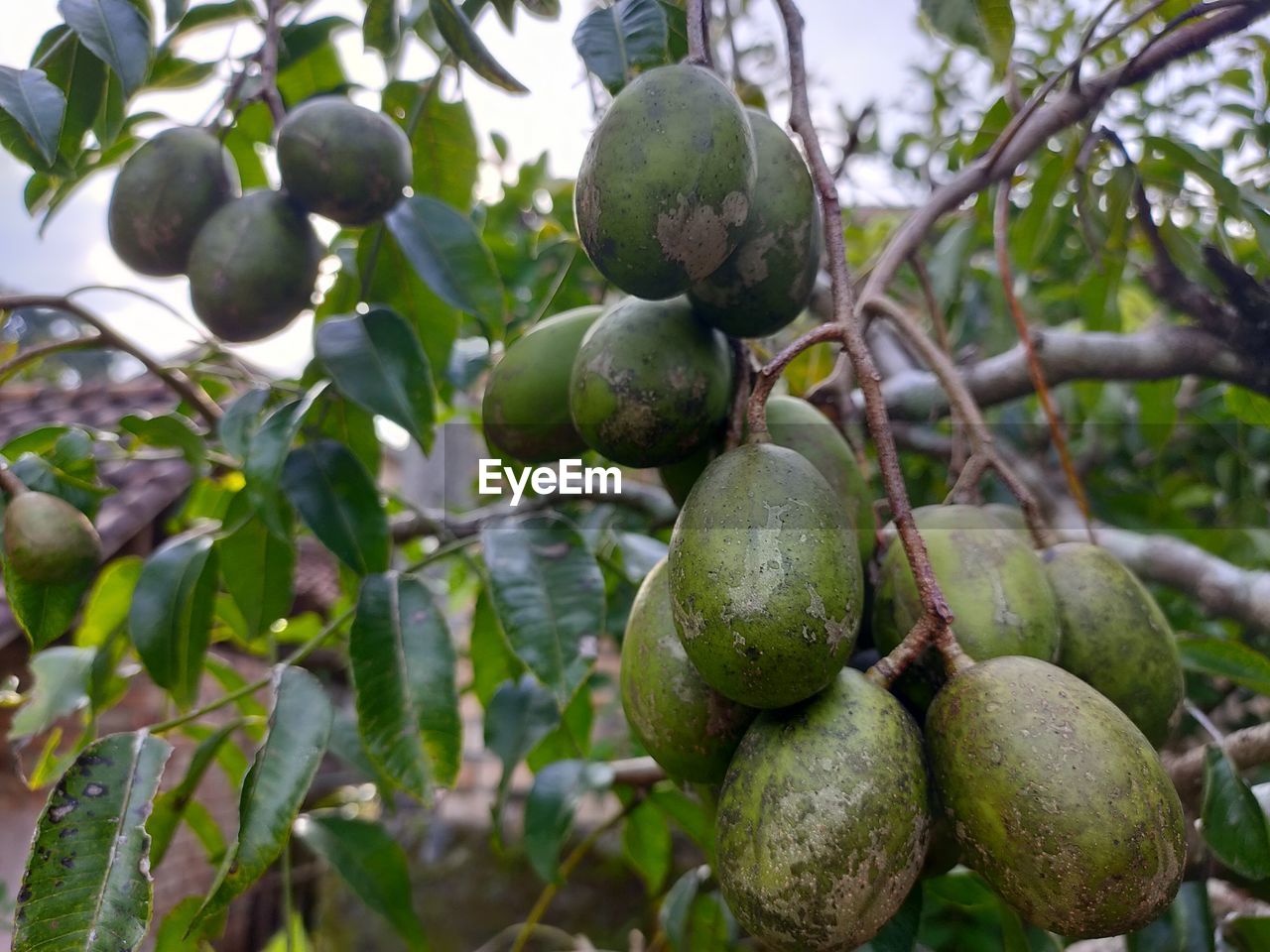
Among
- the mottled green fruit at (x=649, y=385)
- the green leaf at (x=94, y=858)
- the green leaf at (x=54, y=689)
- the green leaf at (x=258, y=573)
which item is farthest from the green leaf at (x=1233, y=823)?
the green leaf at (x=54, y=689)

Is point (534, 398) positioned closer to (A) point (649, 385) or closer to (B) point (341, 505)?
(A) point (649, 385)

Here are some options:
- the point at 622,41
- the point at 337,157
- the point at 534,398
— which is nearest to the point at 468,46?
the point at 622,41

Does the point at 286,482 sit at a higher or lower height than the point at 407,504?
higher

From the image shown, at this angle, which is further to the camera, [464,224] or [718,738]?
[464,224]

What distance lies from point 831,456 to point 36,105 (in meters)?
0.91

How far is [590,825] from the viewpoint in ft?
11.9

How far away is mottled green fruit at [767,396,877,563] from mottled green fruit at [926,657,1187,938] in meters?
0.24

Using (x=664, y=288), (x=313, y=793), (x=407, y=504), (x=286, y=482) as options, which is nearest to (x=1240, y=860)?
(x=664, y=288)

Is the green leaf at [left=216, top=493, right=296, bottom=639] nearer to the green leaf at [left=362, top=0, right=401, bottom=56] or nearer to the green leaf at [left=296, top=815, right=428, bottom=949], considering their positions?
the green leaf at [left=296, top=815, right=428, bottom=949]

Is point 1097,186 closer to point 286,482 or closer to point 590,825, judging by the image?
point 286,482

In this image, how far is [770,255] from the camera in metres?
0.84

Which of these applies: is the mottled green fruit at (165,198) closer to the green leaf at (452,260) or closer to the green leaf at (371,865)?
the green leaf at (452,260)

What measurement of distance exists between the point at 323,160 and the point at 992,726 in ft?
3.39

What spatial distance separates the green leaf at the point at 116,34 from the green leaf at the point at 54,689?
0.87 m
